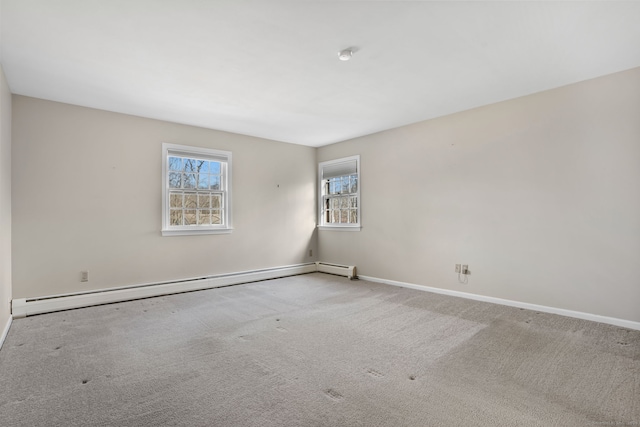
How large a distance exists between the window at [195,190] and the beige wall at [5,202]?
1.58 metres

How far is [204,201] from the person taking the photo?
16.4 feet

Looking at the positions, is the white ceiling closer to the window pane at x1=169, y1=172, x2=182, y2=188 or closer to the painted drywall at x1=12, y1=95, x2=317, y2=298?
the painted drywall at x1=12, y1=95, x2=317, y2=298

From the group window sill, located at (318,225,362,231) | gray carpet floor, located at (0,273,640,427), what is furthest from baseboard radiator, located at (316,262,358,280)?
gray carpet floor, located at (0,273,640,427)

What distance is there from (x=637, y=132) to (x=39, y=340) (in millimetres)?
5824

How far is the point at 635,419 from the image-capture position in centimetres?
164

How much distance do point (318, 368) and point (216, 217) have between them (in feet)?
11.5

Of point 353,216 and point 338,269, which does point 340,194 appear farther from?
point 338,269

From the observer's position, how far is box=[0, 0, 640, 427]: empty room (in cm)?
201

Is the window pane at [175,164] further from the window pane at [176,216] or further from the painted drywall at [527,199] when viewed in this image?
the painted drywall at [527,199]

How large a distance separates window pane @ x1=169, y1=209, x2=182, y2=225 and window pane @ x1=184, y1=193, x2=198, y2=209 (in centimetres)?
14

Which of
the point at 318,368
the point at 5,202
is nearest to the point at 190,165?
the point at 5,202

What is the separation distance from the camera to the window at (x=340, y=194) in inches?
222

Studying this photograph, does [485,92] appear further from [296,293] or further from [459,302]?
[296,293]

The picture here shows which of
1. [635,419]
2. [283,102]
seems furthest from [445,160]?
[635,419]
